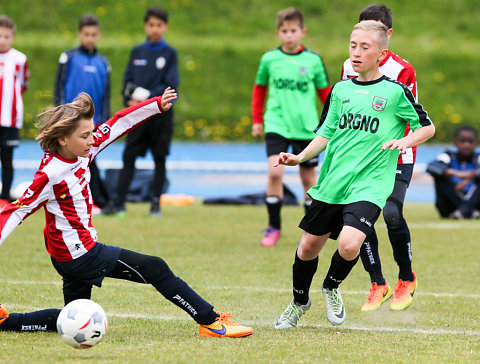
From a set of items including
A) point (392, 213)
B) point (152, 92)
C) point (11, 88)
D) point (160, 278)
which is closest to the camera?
point (160, 278)

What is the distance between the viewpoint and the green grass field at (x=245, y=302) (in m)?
4.33

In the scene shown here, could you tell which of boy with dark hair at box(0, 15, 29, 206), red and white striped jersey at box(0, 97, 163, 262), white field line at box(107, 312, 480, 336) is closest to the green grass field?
white field line at box(107, 312, 480, 336)

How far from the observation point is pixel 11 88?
10.3m

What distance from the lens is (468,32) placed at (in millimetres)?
29203

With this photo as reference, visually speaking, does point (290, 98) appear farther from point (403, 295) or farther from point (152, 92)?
point (403, 295)

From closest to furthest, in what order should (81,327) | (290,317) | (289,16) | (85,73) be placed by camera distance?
1. (81,327)
2. (290,317)
3. (289,16)
4. (85,73)

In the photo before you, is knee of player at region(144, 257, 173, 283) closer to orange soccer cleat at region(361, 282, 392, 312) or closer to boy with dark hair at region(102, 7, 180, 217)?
orange soccer cleat at region(361, 282, 392, 312)

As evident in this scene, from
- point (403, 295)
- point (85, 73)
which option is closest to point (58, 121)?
point (403, 295)

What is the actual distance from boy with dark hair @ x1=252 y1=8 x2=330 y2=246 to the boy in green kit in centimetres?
346

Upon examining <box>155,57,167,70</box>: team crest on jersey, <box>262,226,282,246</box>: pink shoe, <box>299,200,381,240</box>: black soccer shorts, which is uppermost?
<box>155,57,167,70</box>: team crest on jersey

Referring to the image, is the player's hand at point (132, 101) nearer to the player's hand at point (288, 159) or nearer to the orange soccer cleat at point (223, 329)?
the player's hand at point (288, 159)

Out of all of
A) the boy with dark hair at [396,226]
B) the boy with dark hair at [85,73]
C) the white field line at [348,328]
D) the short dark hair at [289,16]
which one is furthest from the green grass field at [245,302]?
the short dark hair at [289,16]

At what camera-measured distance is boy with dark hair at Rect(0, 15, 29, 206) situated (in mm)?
10180

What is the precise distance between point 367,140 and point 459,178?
7.17 m
